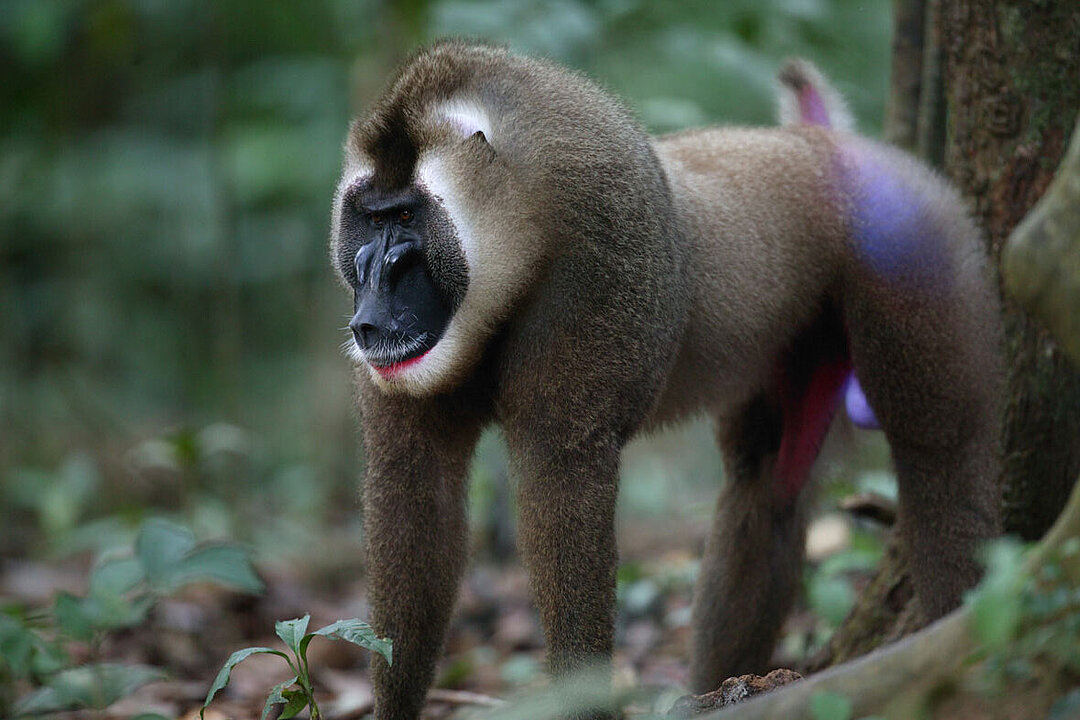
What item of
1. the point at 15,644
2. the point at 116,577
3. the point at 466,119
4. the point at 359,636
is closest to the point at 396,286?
the point at 466,119

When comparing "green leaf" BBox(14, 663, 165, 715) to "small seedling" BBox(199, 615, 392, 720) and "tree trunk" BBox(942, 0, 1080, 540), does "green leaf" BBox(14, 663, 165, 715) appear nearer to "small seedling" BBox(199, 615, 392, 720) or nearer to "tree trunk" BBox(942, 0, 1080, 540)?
"small seedling" BBox(199, 615, 392, 720)

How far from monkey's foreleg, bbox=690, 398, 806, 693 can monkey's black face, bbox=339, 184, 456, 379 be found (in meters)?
1.63

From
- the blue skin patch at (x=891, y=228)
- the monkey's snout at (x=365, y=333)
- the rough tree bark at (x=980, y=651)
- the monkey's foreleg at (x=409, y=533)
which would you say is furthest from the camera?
the blue skin patch at (x=891, y=228)

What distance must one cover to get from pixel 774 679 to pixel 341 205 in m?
1.62

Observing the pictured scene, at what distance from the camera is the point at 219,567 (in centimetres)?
319

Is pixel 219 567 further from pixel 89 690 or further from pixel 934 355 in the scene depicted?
pixel 934 355

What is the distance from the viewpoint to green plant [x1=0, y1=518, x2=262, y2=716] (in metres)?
3.13

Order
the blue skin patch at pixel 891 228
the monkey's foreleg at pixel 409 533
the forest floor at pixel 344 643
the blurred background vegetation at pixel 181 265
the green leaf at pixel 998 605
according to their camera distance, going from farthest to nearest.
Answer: the blurred background vegetation at pixel 181 265
the forest floor at pixel 344 643
the blue skin patch at pixel 891 228
the monkey's foreleg at pixel 409 533
the green leaf at pixel 998 605

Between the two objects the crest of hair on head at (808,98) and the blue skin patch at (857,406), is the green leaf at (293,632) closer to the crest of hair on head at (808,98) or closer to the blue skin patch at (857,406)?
the blue skin patch at (857,406)

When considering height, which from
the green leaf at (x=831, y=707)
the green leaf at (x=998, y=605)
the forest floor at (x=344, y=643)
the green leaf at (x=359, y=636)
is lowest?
the forest floor at (x=344, y=643)

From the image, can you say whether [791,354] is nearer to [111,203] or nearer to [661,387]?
[661,387]

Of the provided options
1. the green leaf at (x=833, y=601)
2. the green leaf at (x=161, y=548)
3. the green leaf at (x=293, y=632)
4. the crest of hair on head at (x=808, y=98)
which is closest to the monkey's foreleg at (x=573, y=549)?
the green leaf at (x=293, y=632)

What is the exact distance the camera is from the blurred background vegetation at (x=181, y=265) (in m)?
7.66

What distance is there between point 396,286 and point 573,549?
0.79 m
